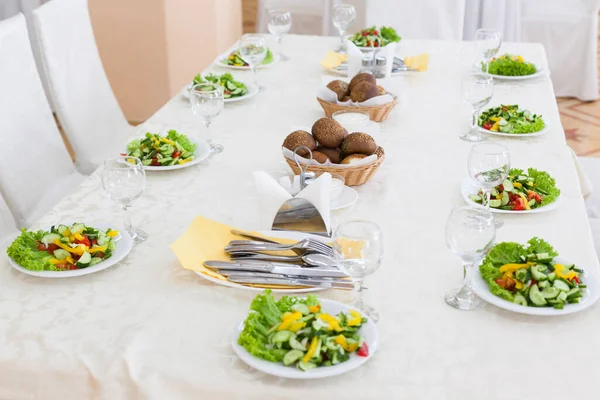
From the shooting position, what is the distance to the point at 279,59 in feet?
9.87

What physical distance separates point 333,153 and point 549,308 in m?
0.69

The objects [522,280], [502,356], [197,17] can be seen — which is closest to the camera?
[502,356]

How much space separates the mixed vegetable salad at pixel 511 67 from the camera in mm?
2707

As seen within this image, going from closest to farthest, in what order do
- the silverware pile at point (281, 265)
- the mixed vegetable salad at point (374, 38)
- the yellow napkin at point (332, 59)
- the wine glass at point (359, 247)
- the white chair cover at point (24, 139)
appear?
the wine glass at point (359, 247) < the silverware pile at point (281, 265) < the white chair cover at point (24, 139) < the yellow napkin at point (332, 59) < the mixed vegetable salad at point (374, 38)

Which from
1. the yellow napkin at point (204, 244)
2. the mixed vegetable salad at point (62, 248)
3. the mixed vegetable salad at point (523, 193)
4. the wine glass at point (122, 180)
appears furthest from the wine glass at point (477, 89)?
the mixed vegetable salad at point (62, 248)

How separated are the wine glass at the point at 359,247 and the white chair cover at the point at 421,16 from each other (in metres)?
3.75

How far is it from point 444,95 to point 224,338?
1525 millimetres

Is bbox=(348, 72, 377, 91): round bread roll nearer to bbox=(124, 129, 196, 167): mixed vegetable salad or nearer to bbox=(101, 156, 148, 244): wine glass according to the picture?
bbox=(124, 129, 196, 167): mixed vegetable salad

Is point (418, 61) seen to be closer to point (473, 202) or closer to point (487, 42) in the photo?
point (487, 42)

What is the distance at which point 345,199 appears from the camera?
1731mm

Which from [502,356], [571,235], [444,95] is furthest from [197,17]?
[502,356]

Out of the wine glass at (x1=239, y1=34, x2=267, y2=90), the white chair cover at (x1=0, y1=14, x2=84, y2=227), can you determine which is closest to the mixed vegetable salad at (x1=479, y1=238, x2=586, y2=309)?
the wine glass at (x1=239, y1=34, x2=267, y2=90)

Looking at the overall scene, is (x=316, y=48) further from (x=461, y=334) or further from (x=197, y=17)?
(x=461, y=334)

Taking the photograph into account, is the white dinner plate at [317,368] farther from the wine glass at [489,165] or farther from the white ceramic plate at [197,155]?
the white ceramic plate at [197,155]
